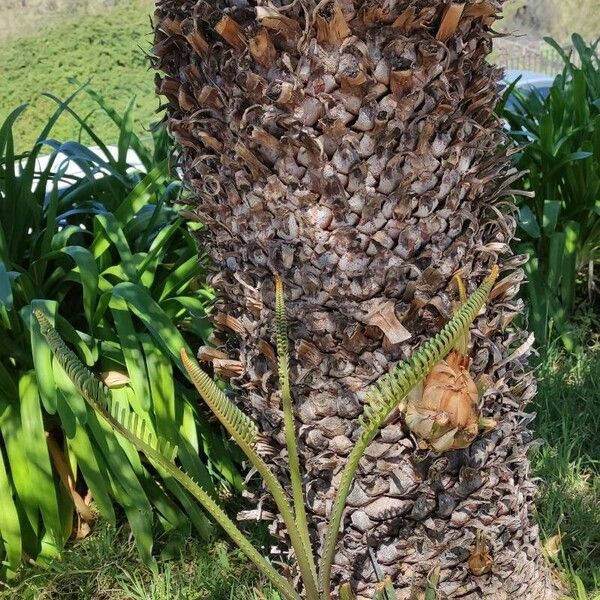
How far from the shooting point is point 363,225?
5.58ft

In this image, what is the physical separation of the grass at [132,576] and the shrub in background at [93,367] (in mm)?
67

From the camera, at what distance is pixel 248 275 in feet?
6.17

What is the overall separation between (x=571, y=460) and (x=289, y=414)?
153 centimetres

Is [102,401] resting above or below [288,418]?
above

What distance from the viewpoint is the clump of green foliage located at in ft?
11.7

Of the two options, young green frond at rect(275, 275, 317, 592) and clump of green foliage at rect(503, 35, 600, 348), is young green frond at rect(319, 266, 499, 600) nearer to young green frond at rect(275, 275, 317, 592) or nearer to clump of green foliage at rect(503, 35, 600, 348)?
young green frond at rect(275, 275, 317, 592)

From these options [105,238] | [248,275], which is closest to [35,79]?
[105,238]

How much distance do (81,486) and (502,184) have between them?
1768 mm

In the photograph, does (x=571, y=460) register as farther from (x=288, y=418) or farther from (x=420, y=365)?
(x=420, y=365)

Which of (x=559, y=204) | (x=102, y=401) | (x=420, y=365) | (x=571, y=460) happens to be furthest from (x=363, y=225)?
(x=559, y=204)

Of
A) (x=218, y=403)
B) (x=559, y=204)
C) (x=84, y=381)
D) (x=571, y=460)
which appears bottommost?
(x=571, y=460)

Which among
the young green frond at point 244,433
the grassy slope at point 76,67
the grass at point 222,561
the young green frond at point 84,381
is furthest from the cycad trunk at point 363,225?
the grassy slope at point 76,67

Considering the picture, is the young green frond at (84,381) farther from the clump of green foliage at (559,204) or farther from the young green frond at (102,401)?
the clump of green foliage at (559,204)

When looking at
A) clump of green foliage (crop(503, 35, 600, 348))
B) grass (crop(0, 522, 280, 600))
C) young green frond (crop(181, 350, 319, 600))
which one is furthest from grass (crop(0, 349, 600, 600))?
clump of green foliage (crop(503, 35, 600, 348))
